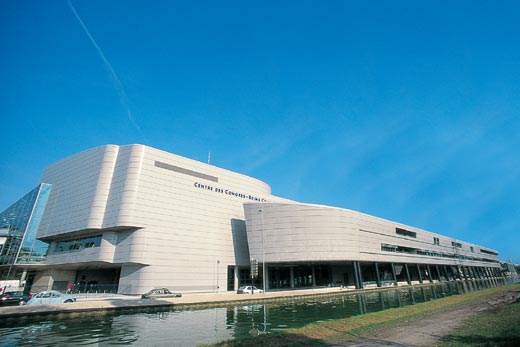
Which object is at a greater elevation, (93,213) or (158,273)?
(93,213)

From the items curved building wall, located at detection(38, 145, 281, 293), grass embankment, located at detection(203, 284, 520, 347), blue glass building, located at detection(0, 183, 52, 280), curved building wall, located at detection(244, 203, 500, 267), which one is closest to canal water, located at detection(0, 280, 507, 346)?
grass embankment, located at detection(203, 284, 520, 347)

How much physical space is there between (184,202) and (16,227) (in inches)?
1569

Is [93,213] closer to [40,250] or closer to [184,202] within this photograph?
[184,202]

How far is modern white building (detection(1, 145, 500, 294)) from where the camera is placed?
54.5 metres

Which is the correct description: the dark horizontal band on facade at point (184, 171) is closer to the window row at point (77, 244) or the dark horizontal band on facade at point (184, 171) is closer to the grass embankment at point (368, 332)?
the window row at point (77, 244)

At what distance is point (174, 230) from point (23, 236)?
34.9 m

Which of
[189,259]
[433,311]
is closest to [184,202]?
[189,259]

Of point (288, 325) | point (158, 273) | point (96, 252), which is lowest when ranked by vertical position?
point (288, 325)

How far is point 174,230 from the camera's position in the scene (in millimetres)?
58031

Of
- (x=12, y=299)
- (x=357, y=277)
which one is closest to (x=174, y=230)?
(x=12, y=299)

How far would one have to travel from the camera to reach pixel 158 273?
53.3m

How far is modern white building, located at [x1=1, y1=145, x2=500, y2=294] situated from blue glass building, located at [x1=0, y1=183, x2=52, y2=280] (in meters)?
Result: 1.63

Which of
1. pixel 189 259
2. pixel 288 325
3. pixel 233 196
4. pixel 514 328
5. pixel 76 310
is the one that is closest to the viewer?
pixel 514 328

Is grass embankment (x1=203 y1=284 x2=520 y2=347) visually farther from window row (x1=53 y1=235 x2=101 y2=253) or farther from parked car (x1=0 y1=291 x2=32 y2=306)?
window row (x1=53 y1=235 x2=101 y2=253)
